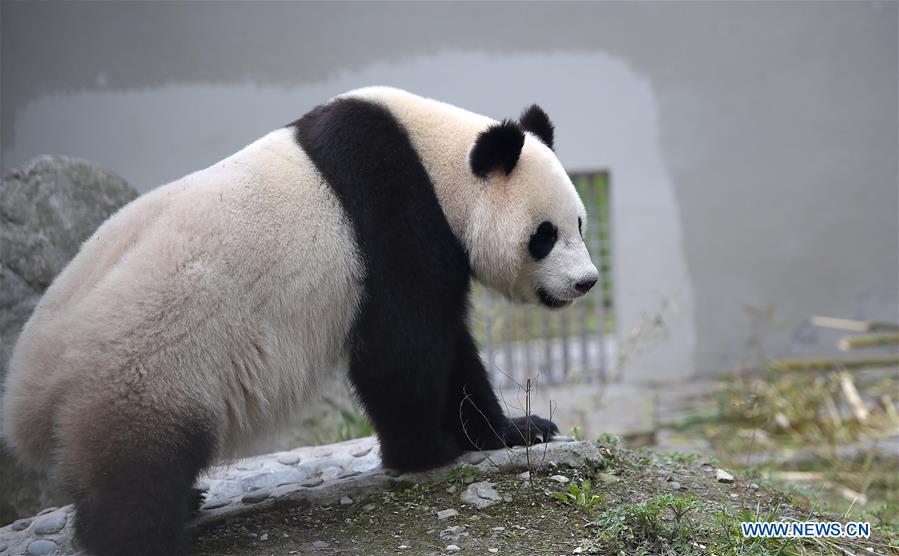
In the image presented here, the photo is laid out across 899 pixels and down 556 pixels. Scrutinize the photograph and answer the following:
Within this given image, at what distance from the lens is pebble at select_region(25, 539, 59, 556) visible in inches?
143

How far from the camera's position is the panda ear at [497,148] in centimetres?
346

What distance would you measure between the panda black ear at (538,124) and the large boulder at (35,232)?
8.03ft

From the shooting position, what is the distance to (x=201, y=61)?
6.50 metres

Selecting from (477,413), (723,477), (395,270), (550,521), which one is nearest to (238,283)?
(395,270)

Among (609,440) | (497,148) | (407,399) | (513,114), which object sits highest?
(513,114)

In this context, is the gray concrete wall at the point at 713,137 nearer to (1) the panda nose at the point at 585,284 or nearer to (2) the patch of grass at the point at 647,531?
(1) the panda nose at the point at 585,284

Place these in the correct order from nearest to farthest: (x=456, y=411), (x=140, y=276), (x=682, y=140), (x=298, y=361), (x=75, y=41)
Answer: (x=140, y=276), (x=298, y=361), (x=456, y=411), (x=75, y=41), (x=682, y=140)

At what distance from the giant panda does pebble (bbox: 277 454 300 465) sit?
0.91 metres

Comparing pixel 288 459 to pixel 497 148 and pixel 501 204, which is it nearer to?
pixel 501 204

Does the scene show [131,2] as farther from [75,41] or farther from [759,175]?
[759,175]

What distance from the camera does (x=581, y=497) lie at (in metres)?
3.38

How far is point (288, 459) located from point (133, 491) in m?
1.72

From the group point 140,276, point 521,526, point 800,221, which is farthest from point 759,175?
point 140,276

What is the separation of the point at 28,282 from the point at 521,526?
2.90 meters
